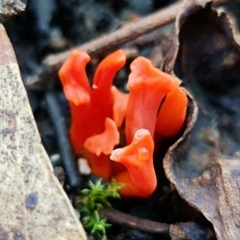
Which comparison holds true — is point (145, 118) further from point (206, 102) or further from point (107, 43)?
point (107, 43)

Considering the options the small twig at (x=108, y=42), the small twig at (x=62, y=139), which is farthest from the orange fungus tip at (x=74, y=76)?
the small twig at (x=108, y=42)

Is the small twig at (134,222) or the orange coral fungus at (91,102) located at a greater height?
the orange coral fungus at (91,102)

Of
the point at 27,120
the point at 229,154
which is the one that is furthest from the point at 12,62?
the point at 229,154

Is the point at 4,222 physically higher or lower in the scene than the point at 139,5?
lower

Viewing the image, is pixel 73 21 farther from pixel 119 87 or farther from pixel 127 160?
pixel 127 160

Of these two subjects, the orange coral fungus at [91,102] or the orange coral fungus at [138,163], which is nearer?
the orange coral fungus at [138,163]

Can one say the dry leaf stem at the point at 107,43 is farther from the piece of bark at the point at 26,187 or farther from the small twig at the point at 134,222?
the small twig at the point at 134,222

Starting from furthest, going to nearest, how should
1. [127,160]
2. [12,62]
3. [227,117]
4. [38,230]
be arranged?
[227,117] → [12,62] → [127,160] → [38,230]
